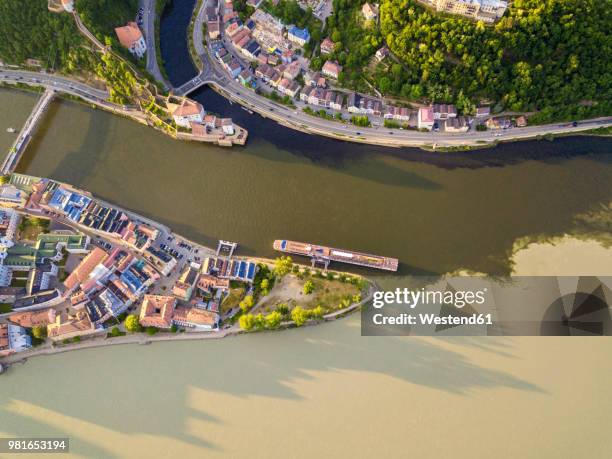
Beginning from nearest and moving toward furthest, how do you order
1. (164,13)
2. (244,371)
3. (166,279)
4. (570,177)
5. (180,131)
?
(244,371), (166,279), (570,177), (180,131), (164,13)

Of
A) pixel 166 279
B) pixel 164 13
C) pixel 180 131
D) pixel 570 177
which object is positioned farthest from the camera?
pixel 164 13

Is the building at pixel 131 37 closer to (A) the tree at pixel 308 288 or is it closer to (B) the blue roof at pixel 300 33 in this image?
(B) the blue roof at pixel 300 33

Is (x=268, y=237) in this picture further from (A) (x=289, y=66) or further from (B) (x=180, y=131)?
(A) (x=289, y=66)

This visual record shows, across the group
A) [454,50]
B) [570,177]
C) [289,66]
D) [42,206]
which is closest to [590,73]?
[570,177]

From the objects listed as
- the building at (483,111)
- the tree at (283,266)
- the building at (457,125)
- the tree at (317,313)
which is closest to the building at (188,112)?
the tree at (283,266)

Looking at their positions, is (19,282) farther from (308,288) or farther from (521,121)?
(521,121)
